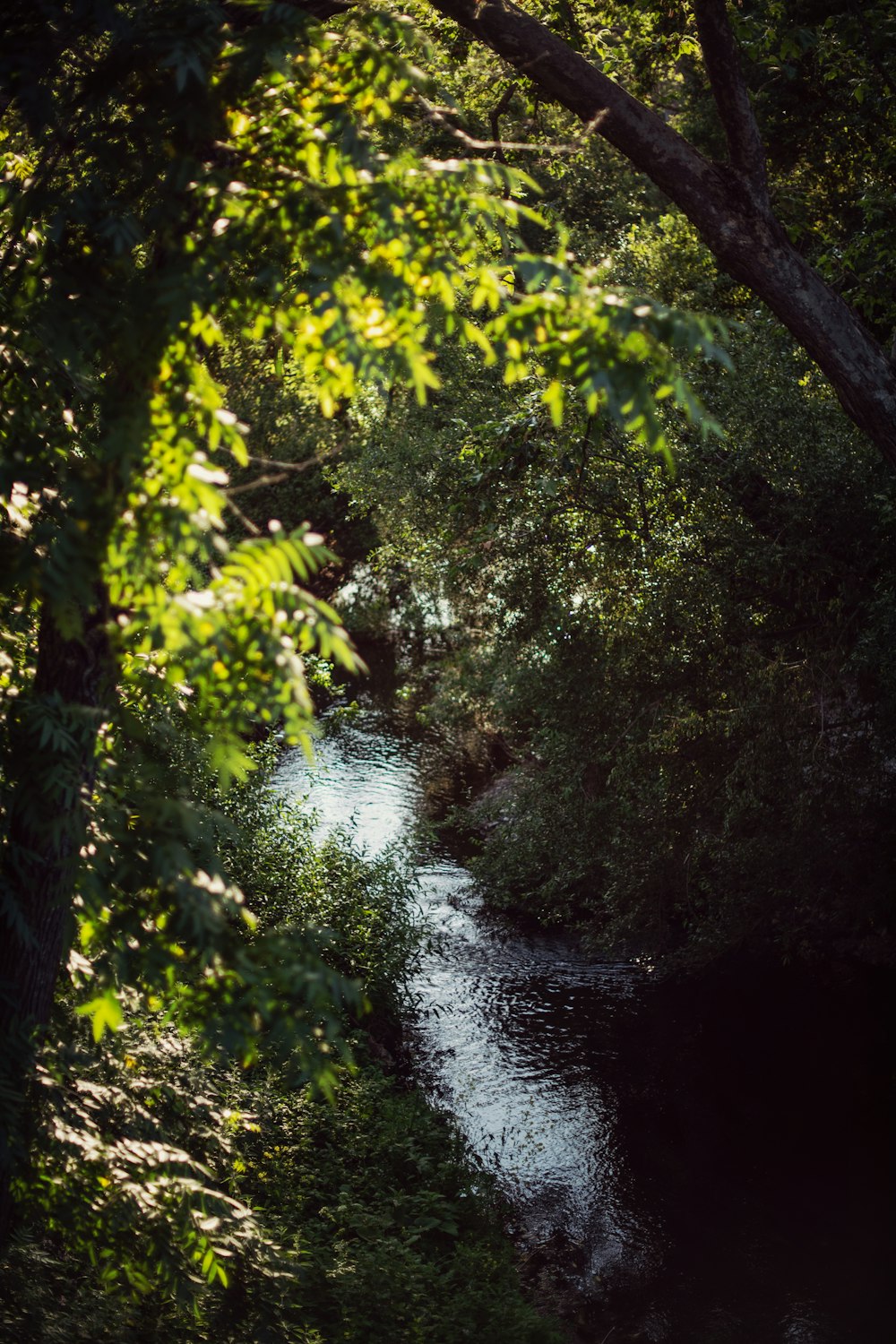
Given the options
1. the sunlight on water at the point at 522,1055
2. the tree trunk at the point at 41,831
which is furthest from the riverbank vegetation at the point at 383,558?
the sunlight on water at the point at 522,1055

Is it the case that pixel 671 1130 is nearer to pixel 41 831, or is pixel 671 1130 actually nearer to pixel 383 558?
pixel 41 831

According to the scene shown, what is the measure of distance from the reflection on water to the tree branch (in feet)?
18.8

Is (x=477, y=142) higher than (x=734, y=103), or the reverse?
(x=734, y=103)

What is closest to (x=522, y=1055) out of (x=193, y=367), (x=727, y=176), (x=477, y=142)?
(x=727, y=176)

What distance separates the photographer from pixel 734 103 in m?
6.98

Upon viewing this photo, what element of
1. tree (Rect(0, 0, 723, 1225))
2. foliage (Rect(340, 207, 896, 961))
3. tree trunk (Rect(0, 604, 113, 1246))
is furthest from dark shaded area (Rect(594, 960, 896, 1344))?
tree (Rect(0, 0, 723, 1225))

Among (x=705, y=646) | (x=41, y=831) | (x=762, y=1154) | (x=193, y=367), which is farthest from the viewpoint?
(x=705, y=646)

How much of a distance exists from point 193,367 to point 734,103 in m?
5.20

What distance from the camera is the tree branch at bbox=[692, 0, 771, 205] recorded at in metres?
6.92

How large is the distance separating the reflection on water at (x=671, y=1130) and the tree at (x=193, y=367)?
5.62 m

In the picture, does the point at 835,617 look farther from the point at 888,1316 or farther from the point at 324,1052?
the point at 324,1052

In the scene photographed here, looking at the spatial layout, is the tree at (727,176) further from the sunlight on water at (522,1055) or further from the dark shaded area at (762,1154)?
the dark shaded area at (762,1154)

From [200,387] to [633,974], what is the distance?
11.2m

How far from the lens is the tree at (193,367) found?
321 cm
